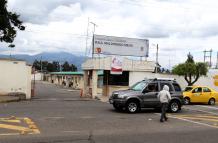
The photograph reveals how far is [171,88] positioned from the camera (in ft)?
78.3

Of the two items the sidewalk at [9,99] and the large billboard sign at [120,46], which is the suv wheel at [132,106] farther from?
the large billboard sign at [120,46]

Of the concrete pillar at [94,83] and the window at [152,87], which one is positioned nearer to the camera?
the window at [152,87]

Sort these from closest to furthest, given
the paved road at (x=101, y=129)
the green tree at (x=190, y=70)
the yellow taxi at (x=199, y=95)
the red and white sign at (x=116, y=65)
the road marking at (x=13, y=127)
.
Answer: the paved road at (x=101, y=129), the road marking at (x=13, y=127), the yellow taxi at (x=199, y=95), the red and white sign at (x=116, y=65), the green tree at (x=190, y=70)

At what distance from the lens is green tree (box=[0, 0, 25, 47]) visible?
114 feet

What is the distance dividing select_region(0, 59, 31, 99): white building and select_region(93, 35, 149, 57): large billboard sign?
8.27 m

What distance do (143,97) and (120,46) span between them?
17.8 meters

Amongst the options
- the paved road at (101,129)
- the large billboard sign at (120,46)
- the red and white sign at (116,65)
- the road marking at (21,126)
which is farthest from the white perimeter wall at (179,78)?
the road marking at (21,126)

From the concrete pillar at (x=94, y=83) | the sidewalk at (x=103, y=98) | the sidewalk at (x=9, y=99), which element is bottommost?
the sidewalk at (x=103, y=98)

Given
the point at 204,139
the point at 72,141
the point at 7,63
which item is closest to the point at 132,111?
the point at 204,139

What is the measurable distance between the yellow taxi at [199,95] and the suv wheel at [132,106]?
1045cm

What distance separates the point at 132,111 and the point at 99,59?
52.1 ft

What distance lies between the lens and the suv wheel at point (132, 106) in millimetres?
22219

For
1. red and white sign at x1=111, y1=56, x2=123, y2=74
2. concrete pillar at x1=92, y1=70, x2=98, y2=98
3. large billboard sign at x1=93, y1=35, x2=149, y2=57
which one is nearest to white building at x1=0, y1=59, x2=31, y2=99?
concrete pillar at x1=92, y1=70, x2=98, y2=98

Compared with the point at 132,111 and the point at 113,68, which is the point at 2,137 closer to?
the point at 132,111
